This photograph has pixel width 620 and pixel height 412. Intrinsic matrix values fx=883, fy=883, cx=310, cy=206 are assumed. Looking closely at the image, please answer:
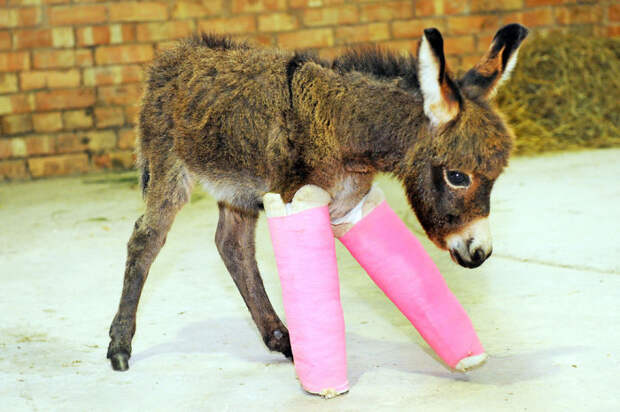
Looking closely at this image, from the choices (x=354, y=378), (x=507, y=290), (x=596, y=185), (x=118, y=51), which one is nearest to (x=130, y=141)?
(x=118, y=51)

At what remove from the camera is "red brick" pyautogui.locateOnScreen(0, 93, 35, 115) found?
7504 mm

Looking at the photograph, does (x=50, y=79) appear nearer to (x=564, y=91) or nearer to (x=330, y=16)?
(x=330, y=16)

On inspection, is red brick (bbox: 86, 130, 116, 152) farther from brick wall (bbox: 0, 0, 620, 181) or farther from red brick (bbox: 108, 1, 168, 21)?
red brick (bbox: 108, 1, 168, 21)

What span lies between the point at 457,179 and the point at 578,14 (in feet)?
19.7

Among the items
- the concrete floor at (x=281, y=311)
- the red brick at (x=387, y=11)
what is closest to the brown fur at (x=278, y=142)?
the concrete floor at (x=281, y=311)

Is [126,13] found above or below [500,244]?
above

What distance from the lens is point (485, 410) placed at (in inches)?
104

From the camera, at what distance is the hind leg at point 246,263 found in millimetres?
3332

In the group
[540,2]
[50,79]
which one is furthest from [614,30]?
[50,79]

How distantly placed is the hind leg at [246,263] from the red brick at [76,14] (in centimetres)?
448

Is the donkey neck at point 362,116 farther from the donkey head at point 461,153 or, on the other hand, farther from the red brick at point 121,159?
the red brick at point 121,159

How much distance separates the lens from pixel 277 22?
7668mm

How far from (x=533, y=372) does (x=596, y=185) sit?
3144mm

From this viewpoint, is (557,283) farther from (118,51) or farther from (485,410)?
(118,51)
